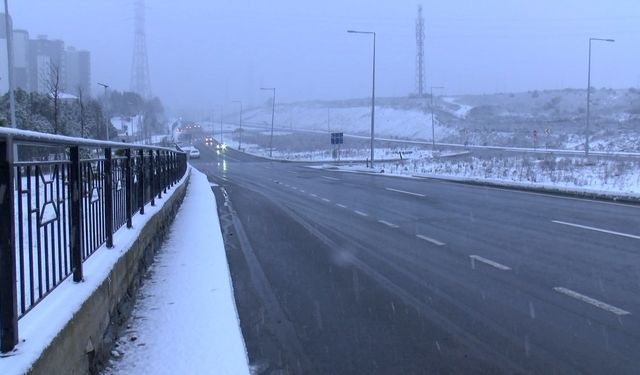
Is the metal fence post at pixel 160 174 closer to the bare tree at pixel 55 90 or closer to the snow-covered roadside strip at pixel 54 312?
the snow-covered roadside strip at pixel 54 312

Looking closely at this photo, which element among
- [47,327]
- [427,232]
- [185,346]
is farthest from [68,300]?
[427,232]

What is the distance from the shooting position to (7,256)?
3156mm

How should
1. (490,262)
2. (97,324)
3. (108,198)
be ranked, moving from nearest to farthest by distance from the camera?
(97,324) < (108,198) < (490,262)

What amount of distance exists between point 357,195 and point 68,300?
56.4ft

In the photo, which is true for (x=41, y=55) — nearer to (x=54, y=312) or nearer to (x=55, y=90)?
(x=55, y=90)

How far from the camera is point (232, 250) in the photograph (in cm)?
1038

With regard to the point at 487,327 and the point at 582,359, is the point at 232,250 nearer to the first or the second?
the point at 487,327

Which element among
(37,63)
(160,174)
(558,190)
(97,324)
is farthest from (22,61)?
(97,324)

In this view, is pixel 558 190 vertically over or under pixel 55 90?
under

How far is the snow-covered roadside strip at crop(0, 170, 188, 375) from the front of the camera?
3.02 metres

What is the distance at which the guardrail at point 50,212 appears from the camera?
3.17 metres

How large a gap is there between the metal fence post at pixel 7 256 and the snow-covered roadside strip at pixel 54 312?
0.10 m

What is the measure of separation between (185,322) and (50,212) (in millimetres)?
2148

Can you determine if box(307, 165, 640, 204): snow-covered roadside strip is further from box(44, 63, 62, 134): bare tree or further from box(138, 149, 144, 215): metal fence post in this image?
box(44, 63, 62, 134): bare tree
